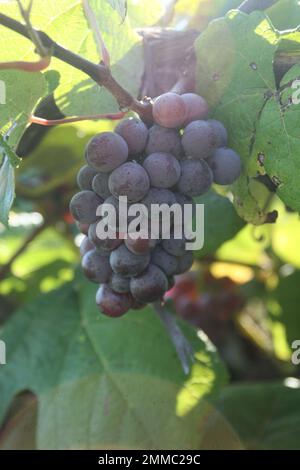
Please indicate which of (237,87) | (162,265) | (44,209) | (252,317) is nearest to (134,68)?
(237,87)

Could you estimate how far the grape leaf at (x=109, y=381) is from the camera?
1.16 m

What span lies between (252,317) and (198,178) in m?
1.34

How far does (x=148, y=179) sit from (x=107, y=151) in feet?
0.18

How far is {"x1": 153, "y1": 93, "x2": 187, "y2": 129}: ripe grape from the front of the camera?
72 cm

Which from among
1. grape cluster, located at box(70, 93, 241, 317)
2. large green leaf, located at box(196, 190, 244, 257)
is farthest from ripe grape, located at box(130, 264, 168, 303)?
large green leaf, located at box(196, 190, 244, 257)

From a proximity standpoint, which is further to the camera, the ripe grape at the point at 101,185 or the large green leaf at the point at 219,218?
the large green leaf at the point at 219,218

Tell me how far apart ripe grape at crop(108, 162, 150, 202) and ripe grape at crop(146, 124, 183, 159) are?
0.03 m

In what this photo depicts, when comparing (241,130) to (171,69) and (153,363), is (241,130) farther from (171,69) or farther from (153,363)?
(153,363)

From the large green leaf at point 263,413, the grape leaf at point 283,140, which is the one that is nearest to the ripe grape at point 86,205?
the grape leaf at point 283,140

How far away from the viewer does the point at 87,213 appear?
75 centimetres

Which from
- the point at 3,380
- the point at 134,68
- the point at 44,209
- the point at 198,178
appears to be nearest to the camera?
the point at 198,178

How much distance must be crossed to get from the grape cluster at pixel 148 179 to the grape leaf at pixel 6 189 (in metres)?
0.08

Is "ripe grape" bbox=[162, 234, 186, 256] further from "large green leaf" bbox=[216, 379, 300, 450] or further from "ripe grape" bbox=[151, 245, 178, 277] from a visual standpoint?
"large green leaf" bbox=[216, 379, 300, 450]

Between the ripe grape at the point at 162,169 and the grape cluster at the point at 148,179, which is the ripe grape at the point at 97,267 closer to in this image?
the grape cluster at the point at 148,179
